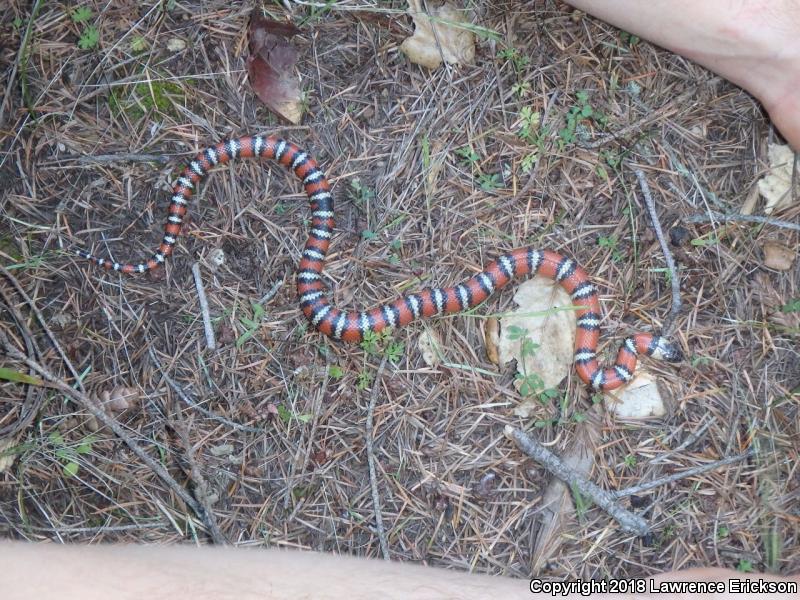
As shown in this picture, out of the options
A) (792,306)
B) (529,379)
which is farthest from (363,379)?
(792,306)

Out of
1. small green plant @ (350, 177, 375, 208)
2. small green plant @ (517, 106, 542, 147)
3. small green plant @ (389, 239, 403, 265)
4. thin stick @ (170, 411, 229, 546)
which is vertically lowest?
thin stick @ (170, 411, 229, 546)

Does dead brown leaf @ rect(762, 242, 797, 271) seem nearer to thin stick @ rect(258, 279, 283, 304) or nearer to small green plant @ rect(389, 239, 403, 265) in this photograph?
small green plant @ rect(389, 239, 403, 265)

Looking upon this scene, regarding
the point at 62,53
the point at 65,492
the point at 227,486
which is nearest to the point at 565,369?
the point at 227,486

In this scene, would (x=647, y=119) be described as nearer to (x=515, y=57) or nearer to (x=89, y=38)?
(x=515, y=57)

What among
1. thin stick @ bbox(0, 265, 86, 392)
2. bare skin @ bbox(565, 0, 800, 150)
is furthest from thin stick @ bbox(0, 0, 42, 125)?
bare skin @ bbox(565, 0, 800, 150)

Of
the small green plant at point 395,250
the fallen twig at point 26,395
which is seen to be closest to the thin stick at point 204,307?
the fallen twig at point 26,395

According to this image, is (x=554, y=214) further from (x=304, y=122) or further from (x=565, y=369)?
(x=304, y=122)

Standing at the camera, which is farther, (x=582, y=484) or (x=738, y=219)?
(x=738, y=219)
